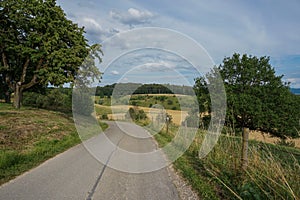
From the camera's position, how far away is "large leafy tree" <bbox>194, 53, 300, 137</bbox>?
30172mm

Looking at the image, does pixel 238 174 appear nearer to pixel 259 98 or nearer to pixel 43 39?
pixel 43 39

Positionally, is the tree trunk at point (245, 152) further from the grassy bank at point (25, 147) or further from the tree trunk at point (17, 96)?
the tree trunk at point (17, 96)

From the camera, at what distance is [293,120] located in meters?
30.1

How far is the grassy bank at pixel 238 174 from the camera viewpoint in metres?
4.73

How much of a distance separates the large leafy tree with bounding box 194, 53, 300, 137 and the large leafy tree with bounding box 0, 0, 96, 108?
16.3 meters

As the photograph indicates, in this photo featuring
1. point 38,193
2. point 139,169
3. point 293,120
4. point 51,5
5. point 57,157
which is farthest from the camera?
point 293,120

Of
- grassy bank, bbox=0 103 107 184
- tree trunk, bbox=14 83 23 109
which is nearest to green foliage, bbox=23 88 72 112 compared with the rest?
tree trunk, bbox=14 83 23 109

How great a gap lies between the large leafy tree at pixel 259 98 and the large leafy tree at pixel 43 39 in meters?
16.3

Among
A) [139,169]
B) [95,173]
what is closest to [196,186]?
[139,169]

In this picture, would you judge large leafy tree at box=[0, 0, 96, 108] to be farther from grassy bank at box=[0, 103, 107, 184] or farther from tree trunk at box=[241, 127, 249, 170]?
tree trunk at box=[241, 127, 249, 170]

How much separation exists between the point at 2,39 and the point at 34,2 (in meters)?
4.65

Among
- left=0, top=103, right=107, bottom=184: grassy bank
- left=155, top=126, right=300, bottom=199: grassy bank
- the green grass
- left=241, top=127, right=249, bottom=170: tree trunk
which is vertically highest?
the green grass

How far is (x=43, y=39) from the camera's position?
77.6 ft

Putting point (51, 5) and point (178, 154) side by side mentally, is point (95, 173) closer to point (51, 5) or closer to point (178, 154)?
point (178, 154)
